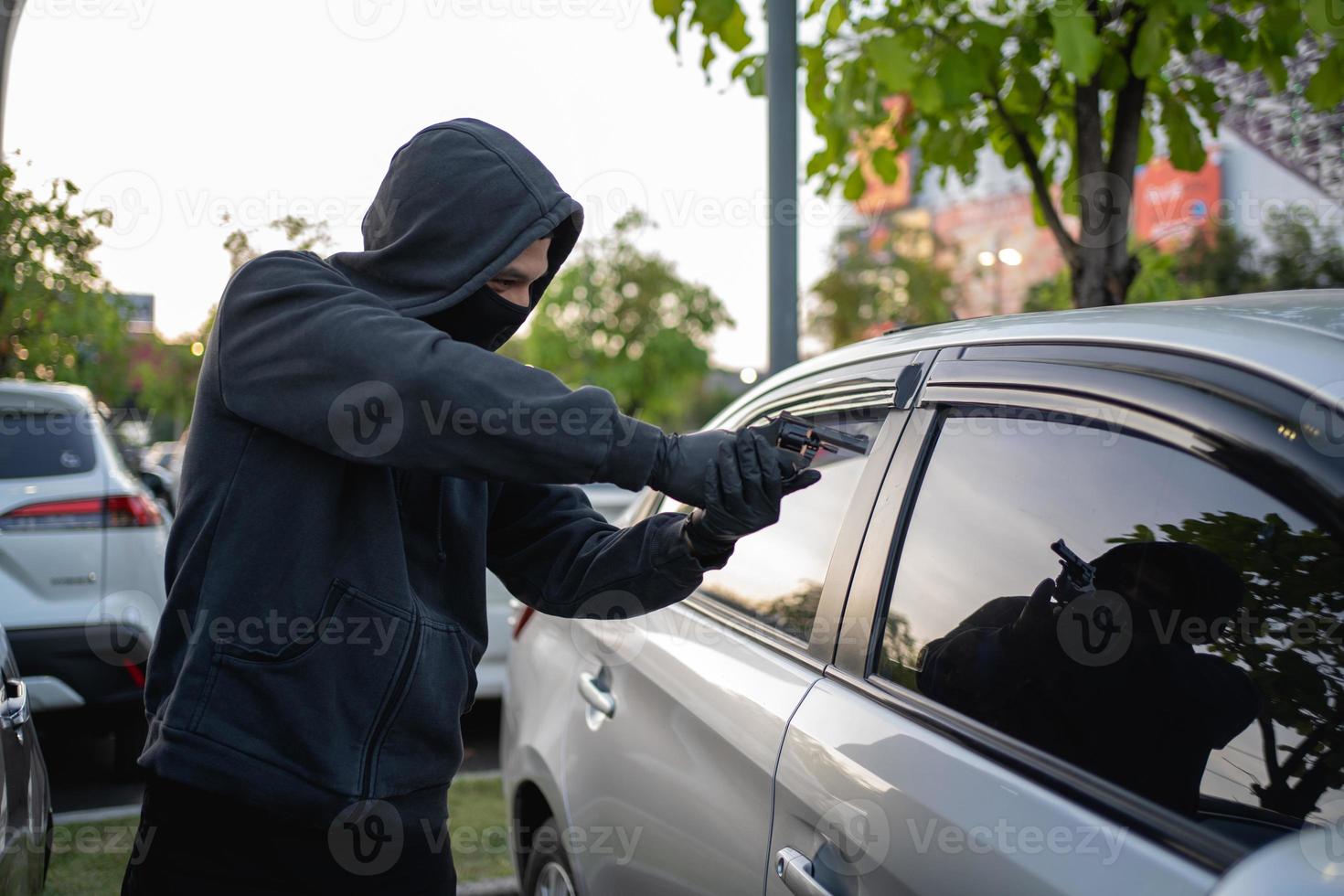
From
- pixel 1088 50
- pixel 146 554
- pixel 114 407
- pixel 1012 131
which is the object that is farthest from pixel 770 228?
pixel 114 407

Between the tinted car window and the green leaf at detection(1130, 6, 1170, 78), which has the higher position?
the green leaf at detection(1130, 6, 1170, 78)

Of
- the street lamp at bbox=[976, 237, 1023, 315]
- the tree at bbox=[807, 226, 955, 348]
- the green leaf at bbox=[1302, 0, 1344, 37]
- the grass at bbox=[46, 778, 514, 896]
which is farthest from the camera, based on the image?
the street lamp at bbox=[976, 237, 1023, 315]

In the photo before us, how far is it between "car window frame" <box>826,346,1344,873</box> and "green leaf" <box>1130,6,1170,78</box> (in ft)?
7.35

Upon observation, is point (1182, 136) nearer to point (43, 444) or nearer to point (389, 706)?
point (389, 706)

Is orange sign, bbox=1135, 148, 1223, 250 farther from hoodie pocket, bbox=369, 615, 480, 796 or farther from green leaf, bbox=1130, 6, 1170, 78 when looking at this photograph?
hoodie pocket, bbox=369, 615, 480, 796

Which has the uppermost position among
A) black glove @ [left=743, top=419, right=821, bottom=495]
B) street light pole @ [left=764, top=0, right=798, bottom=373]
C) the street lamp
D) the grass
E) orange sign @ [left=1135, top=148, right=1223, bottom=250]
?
orange sign @ [left=1135, top=148, right=1223, bottom=250]

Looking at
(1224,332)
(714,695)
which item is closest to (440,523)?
(714,695)

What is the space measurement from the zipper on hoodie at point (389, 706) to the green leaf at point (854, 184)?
3659mm

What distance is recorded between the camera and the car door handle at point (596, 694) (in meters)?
2.57

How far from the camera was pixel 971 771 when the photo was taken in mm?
1532

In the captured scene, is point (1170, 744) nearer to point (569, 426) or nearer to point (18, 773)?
point (569, 426)

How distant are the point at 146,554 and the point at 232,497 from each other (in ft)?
12.1

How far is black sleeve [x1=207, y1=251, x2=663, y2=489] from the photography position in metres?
1.42

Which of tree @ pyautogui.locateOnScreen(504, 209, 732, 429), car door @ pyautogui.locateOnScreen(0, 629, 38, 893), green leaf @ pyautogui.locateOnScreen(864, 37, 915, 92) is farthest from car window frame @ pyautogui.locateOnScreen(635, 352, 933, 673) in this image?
tree @ pyautogui.locateOnScreen(504, 209, 732, 429)
